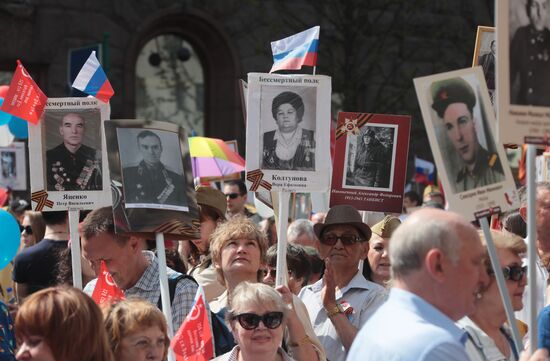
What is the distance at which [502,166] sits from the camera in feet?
15.4

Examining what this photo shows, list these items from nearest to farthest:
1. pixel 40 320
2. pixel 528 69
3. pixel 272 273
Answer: pixel 40 320
pixel 528 69
pixel 272 273

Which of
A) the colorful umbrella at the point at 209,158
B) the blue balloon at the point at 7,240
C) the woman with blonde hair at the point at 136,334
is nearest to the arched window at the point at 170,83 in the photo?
the colorful umbrella at the point at 209,158

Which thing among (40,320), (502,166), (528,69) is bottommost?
(40,320)

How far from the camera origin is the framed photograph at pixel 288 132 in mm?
5867

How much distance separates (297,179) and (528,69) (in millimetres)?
1852

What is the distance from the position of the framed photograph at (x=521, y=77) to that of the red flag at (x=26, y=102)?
8.37ft

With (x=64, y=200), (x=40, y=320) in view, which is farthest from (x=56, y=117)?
(x=40, y=320)

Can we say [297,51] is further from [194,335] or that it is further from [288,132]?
[194,335]

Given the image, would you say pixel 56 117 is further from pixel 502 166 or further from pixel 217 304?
pixel 502 166

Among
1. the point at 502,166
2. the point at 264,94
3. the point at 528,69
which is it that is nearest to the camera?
the point at 528,69

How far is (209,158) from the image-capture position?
32.7 feet

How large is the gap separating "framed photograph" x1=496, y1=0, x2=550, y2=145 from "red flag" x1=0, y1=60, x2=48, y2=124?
255 cm

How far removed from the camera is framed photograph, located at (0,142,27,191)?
12.0 metres

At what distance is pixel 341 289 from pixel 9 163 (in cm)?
697
